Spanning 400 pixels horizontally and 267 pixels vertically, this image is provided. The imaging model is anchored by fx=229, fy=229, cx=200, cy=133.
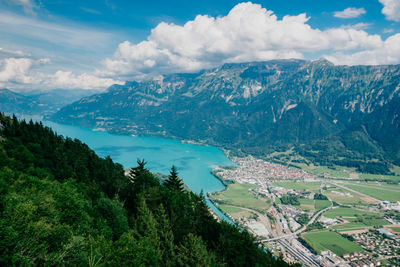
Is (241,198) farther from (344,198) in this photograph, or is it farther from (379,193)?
(379,193)

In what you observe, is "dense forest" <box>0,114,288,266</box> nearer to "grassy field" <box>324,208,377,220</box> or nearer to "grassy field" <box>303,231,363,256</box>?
"grassy field" <box>303,231,363,256</box>

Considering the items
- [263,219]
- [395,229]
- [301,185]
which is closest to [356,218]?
[395,229]

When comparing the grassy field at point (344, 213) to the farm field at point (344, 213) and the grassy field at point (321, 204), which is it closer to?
the farm field at point (344, 213)

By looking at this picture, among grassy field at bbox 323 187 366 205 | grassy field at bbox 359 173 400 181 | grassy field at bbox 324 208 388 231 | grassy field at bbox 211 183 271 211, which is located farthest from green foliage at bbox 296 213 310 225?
grassy field at bbox 359 173 400 181

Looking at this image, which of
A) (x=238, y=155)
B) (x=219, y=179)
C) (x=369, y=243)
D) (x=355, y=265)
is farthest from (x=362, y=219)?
(x=238, y=155)

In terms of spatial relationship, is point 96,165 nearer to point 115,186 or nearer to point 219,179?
point 115,186
